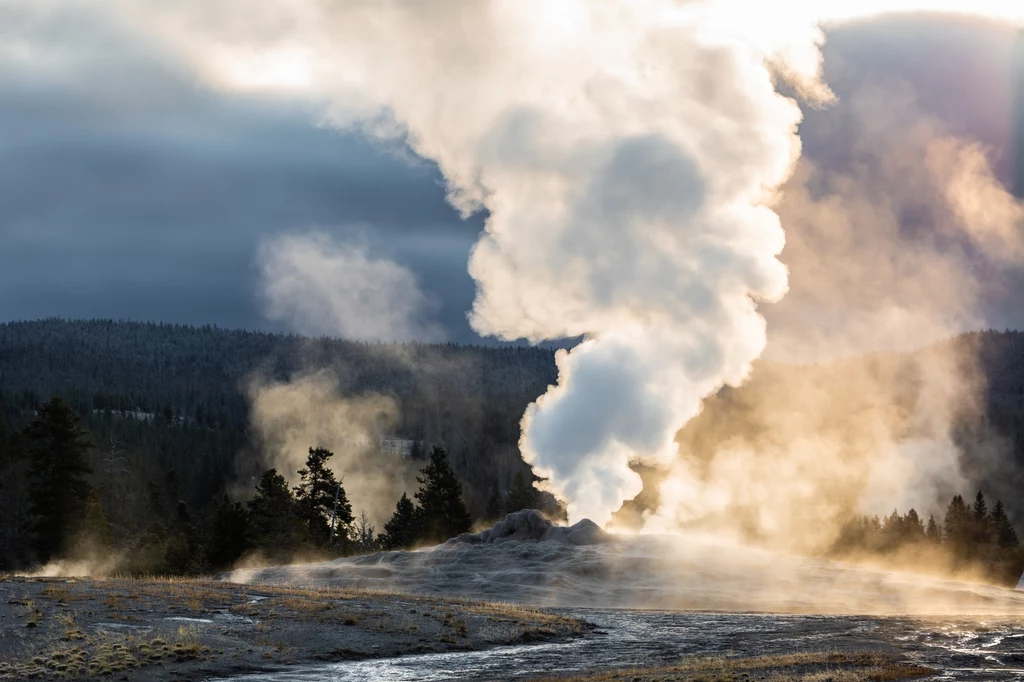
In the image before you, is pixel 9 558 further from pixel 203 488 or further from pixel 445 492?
pixel 203 488

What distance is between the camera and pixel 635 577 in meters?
74.8

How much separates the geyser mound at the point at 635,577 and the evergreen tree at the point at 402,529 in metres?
23.3

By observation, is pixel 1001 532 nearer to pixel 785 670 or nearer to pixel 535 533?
pixel 535 533

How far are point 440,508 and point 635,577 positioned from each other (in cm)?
3864

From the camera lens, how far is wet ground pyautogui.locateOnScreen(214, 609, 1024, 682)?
36.8m

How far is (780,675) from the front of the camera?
33.1 m

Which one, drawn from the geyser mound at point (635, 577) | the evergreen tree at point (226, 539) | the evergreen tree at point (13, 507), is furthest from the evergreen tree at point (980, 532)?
the evergreen tree at point (13, 507)

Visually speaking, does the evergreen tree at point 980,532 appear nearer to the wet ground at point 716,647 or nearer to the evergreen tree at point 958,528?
the evergreen tree at point 958,528

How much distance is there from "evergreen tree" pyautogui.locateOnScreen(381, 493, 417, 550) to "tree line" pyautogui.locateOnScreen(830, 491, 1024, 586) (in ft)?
139

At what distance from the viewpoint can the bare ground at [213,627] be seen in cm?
3519

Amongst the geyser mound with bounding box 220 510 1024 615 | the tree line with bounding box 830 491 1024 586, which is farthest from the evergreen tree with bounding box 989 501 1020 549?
the geyser mound with bounding box 220 510 1024 615

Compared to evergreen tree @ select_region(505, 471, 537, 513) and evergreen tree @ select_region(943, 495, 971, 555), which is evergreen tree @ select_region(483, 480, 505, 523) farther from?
evergreen tree @ select_region(943, 495, 971, 555)

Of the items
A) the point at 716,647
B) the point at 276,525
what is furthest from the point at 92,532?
the point at 716,647

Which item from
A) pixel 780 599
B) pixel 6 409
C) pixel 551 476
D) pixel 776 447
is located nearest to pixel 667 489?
pixel 551 476
